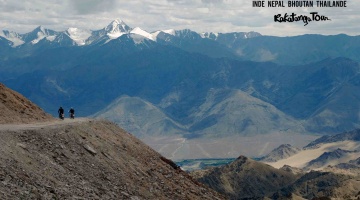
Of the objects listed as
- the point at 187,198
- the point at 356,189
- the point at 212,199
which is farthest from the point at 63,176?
the point at 356,189

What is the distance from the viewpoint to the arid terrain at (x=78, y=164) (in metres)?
37.4

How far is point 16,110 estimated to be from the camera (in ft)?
181

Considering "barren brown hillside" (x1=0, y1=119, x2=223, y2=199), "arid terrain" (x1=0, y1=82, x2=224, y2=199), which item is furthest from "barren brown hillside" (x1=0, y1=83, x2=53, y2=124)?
"barren brown hillside" (x1=0, y1=119, x2=223, y2=199)

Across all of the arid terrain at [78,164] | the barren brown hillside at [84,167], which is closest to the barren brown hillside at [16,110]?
the arid terrain at [78,164]

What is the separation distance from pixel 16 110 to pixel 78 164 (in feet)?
46.2

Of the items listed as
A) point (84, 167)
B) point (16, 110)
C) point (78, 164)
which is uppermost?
point (16, 110)

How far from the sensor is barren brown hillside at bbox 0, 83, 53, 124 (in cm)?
5231

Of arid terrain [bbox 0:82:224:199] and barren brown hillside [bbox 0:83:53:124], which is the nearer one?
arid terrain [bbox 0:82:224:199]

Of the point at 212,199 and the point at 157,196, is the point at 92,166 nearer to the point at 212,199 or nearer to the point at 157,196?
the point at 157,196

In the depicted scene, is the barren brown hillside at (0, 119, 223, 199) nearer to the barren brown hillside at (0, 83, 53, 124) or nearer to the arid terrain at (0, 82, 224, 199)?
the arid terrain at (0, 82, 224, 199)

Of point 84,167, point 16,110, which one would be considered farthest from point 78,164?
point 16,110

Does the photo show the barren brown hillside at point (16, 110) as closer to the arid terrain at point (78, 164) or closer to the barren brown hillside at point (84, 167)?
the arid terrain at point (78, 164)

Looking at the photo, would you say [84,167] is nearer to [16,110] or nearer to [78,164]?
[78,164]

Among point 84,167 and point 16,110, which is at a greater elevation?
point 16,110
